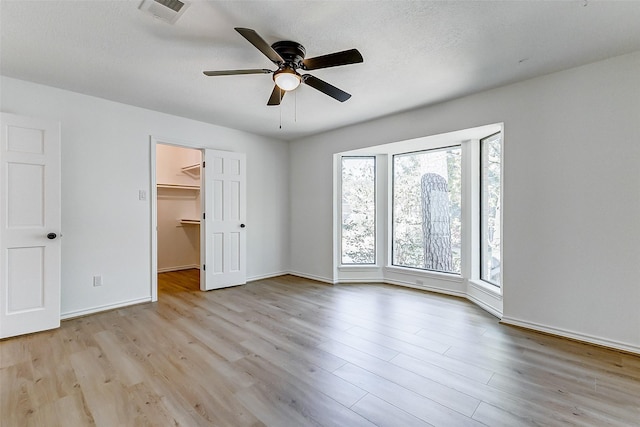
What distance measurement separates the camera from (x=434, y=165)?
438 cm

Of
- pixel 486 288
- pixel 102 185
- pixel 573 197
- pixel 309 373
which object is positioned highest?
pixel 102 185

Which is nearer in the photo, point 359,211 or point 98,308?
point 98,308

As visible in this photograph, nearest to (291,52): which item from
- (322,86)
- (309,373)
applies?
(322,86)

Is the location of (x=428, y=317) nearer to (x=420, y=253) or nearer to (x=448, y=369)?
(x=448, y=369)

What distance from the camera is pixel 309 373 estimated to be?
2104mm

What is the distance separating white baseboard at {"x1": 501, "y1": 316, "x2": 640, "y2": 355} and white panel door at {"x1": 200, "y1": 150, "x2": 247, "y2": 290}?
147 inches

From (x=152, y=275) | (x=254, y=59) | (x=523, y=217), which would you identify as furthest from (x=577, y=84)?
(x=152, y=275)

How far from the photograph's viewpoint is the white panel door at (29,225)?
272cm

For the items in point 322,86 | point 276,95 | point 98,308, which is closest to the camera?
point 322,86

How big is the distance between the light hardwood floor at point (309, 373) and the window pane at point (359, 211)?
5.35 ft

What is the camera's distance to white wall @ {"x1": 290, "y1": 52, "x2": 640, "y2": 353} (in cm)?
243

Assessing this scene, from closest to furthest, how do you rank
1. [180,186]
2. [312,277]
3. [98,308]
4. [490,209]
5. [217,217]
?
[98,308] → [490,209] → [217,217] → [312,277] → [180,186]

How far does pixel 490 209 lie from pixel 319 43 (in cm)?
295

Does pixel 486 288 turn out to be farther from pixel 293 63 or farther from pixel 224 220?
pixel 224 220
